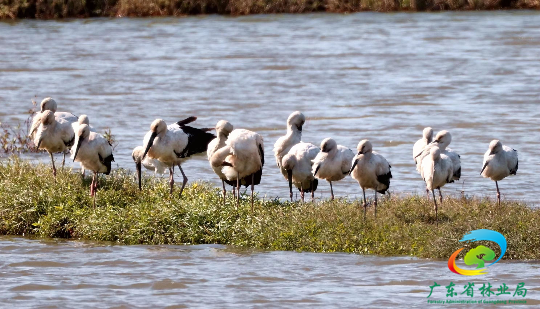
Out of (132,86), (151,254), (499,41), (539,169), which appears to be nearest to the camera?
(151,254)

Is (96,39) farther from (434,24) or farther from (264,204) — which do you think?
(264,204)

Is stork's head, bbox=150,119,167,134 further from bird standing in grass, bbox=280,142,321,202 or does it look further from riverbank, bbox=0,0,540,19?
riverbank, bbox=0,0,540,19

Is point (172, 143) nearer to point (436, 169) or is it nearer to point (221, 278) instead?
point (221, 278)

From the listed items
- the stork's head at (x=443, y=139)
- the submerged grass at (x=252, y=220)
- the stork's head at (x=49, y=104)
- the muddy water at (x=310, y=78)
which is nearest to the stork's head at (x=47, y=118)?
the submerged grass at (x=252, y=220)

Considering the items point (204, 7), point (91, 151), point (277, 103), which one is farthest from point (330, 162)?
point (204, 7)

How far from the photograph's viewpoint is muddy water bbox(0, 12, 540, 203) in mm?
20281

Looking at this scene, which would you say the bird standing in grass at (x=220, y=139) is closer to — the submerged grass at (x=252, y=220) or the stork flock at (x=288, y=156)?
the stork flock at (x=288, y=156)

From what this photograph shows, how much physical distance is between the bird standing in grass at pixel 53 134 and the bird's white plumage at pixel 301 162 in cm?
340

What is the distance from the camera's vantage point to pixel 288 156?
524 inches

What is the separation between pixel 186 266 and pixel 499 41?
26750 millimetres

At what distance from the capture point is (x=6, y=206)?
12.8 meters

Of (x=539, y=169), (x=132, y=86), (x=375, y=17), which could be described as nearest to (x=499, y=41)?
(x=375, y=17)

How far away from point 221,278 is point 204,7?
3517 cm

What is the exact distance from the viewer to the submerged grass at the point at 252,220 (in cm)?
1117
